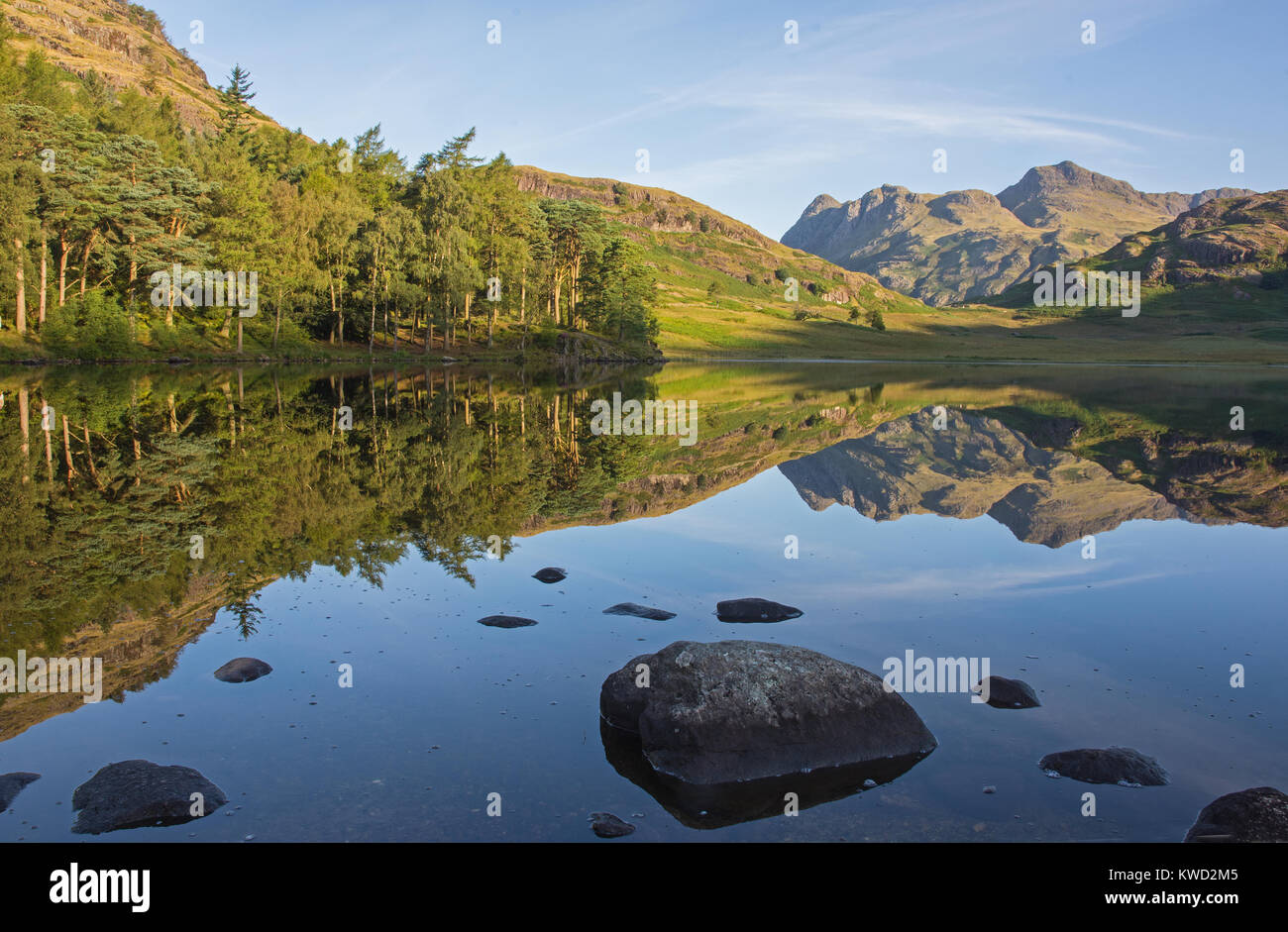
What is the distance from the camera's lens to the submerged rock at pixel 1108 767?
30.6 ft

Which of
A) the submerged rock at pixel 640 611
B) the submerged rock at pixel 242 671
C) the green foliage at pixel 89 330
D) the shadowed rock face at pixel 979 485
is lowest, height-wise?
the submerged rock at pixel 242 671

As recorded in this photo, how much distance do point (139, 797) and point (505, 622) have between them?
6319mm

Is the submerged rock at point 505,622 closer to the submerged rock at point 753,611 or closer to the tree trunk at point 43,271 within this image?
the submerged rock at point 753,611

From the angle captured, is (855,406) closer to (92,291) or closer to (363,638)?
(363,638)

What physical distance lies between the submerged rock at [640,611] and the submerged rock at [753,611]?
0.92 meters

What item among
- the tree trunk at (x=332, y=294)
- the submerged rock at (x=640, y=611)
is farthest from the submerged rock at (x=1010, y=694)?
the tree trunk at (x=332, y=294)

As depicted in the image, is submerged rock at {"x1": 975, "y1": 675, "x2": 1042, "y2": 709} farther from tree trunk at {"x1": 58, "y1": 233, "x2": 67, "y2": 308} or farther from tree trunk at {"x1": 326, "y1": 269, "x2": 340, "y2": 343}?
tree trunk at {"x1": 326, "y1": 269, "x2": 340, "y2": 343}

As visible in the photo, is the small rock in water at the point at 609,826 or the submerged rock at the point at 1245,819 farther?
the small rock in water at the point at 609,826

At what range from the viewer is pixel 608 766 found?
9.62m

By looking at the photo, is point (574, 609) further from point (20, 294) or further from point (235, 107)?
point (235, 107)

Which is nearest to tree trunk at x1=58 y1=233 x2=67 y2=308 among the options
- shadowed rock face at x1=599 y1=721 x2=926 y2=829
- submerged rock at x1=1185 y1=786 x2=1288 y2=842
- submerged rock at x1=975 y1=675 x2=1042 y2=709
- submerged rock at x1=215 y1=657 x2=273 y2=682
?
submerged rock at x1=215 y1=657 x2=273 y2=682

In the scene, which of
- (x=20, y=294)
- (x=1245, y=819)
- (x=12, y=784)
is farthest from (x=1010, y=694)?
(x=20, y=294)
